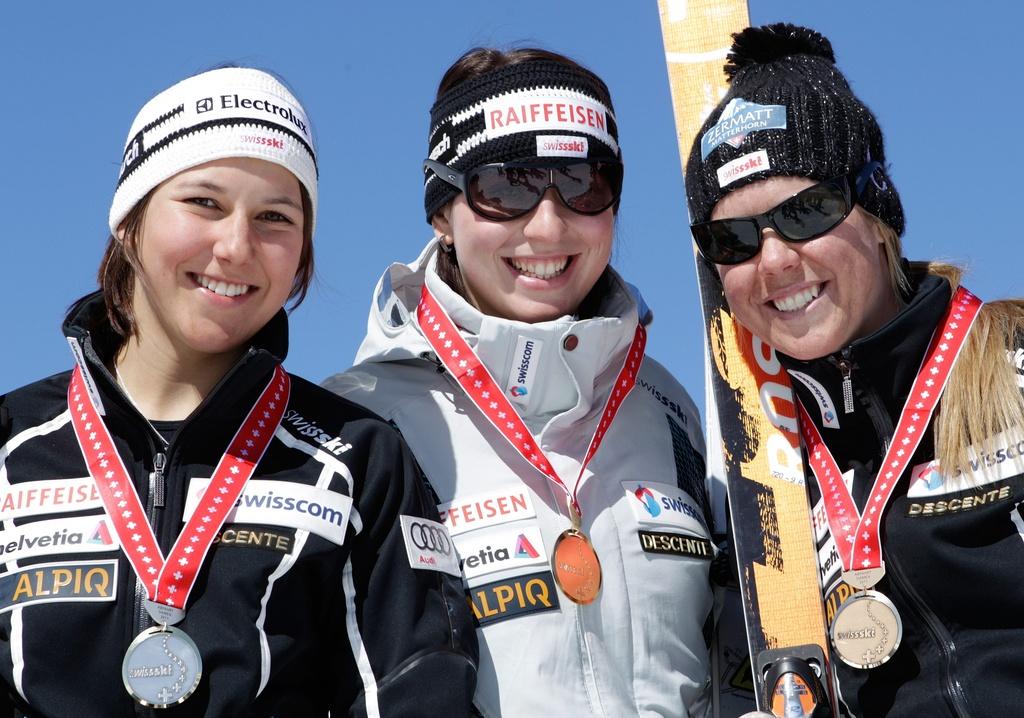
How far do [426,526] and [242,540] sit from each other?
52 centimetres

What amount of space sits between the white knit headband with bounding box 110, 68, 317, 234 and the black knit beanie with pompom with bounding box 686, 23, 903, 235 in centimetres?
126

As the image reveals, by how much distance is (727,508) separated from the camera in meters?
4.53

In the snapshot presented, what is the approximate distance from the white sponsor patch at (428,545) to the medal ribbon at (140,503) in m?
0.46

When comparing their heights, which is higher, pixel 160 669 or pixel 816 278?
pixel 816 278

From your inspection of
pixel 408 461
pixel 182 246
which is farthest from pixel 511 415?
Answer: pixel 182 246

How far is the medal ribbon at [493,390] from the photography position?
3908 mm

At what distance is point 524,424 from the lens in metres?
3.98

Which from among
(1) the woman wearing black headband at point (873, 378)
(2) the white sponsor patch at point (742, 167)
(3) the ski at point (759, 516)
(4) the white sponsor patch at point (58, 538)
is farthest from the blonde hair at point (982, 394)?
(4) the white sponsor patch at point (58, 538)

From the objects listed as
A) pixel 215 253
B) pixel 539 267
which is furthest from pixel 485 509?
pixel 215 253

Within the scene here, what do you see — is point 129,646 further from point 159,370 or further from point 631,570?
point 631,570

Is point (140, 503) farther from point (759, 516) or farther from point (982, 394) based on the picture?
point (982, 394)

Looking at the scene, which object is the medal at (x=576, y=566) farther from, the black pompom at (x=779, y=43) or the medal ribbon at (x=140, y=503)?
the black pompom at (x=779, y=43)

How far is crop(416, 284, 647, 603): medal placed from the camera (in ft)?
12.3

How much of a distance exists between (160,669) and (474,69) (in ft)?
7.56
